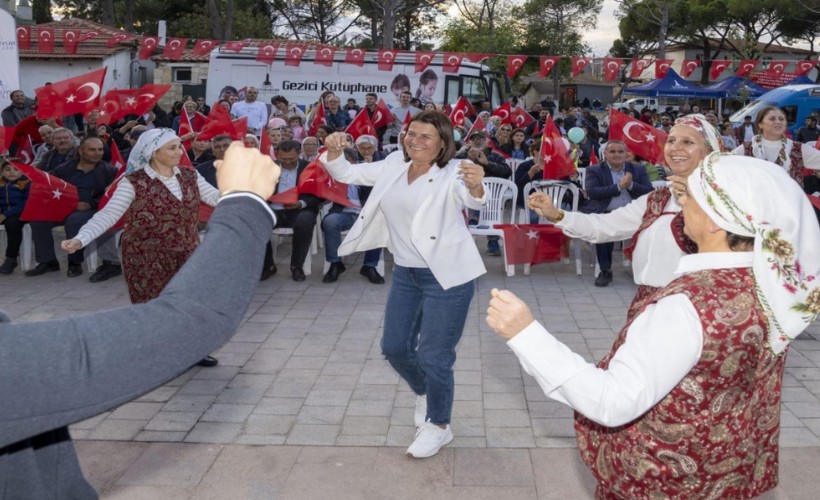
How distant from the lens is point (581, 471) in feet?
14.2

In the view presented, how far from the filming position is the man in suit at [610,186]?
8891 millimetres

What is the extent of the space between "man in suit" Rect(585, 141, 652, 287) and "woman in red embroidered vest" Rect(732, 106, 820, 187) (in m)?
2.08

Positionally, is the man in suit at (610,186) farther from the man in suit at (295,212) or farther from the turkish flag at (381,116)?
the turkish flag at (381,116)

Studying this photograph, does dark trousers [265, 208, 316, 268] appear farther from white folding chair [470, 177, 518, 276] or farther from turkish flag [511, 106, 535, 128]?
turkish flag [511, 106, 535, 128]

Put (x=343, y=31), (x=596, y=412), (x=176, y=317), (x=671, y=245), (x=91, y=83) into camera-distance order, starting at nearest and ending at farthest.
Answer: (x=176, y=317) → (x=596, y=412) → (x=671, y=245) → (x=91, y=83) → (x=343, y=31)

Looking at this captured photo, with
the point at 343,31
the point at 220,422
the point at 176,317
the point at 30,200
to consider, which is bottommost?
the point at 220,422

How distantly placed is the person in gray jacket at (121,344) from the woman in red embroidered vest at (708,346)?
89cm

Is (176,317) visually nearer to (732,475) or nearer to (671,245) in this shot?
(732,475)

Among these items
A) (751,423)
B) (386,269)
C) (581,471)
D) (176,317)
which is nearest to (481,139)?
(386,269)

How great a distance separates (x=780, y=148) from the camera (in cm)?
670

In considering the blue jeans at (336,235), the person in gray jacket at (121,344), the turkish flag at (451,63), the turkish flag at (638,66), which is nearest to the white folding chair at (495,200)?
the blue jeans at (336,235)

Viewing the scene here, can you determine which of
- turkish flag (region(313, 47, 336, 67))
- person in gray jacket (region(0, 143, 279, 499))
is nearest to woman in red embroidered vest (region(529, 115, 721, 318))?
person in gray jacket (region(0, 143, 279, 499))

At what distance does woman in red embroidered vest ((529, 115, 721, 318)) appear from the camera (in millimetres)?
3590

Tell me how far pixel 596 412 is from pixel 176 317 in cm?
112
